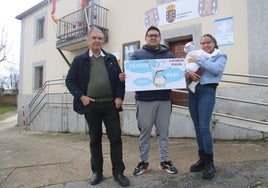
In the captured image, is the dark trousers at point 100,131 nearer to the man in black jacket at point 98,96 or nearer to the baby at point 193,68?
the man in black jacket at point 98,96

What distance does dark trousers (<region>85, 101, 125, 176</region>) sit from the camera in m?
3.39

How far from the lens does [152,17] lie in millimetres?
8445

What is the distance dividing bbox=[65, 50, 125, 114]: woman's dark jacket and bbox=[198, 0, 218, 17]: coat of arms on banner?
4.54 metres

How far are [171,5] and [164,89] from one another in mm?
5055

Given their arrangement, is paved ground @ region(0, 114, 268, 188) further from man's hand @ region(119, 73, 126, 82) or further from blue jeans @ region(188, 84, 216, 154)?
man's hand @ region(119, 73, 126, 82)

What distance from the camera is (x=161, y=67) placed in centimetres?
359

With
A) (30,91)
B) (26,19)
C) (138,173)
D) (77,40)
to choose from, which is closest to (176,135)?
(138,173)

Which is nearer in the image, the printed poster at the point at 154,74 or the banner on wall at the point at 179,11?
the printed poster at the point at 154,74

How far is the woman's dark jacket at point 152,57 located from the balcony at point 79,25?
6.48 m

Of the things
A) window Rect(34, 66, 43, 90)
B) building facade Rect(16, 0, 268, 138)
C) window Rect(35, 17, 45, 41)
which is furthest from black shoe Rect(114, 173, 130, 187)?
window Rect(35, 17, 45, 41)

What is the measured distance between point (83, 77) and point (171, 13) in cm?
526

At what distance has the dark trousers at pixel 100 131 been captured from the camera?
11.1 feet

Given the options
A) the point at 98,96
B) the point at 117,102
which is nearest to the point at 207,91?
the point at 117,102

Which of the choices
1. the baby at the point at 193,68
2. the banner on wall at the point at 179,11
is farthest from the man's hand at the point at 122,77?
the banner on wall at the point at 179,11
